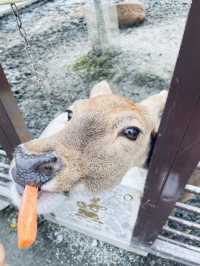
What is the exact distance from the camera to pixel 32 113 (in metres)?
3.54

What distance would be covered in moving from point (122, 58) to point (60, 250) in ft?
9.27

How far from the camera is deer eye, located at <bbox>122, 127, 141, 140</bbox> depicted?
5.07 ft

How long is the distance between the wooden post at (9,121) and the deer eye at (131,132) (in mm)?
783

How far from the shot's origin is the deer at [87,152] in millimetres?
1286

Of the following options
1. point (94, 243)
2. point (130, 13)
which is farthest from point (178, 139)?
point (130, 13)

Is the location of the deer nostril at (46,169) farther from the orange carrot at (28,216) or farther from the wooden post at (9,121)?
the wooden post at (9,121)

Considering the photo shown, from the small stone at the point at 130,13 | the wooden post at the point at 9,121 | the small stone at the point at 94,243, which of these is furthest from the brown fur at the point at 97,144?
the small stone at the point at 130,13

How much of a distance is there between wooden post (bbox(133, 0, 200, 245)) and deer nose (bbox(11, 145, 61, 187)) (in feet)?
1.47

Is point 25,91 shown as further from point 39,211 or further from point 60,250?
point 39,211

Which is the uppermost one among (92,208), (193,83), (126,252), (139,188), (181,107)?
(193,83)

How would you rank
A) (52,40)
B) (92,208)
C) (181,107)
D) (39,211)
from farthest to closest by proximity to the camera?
(52,40) < (92,208) < (39,211) < (181,107)

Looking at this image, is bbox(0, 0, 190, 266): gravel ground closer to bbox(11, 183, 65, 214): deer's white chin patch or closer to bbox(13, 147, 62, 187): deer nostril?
bbox(11, 183, 65, 214): deer's white chin patch

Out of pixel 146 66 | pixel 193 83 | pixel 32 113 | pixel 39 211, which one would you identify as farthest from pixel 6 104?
pixel 146 66

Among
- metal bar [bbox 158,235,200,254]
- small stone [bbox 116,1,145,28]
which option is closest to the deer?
metal bar [bbox 158,235,200,254]
